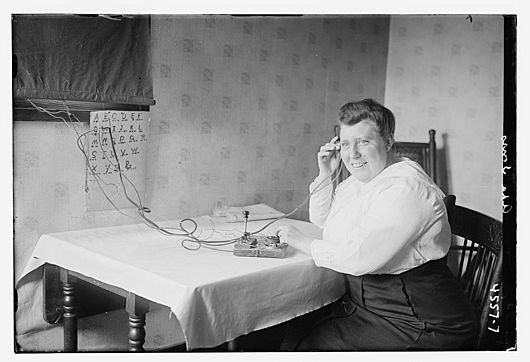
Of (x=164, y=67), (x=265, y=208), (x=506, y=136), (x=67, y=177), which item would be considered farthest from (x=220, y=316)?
(x=506, y=136)

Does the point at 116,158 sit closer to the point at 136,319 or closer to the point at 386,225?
the point at 136,319

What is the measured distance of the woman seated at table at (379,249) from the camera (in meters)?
1.62

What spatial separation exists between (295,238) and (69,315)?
0.56 m

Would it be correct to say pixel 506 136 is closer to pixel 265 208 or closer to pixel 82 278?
pixel 265 208

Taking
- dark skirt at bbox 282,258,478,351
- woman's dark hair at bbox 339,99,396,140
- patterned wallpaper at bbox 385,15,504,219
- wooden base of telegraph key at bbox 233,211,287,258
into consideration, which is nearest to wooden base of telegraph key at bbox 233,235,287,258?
wooden base of telegraph key at bbox 233,211,287,258

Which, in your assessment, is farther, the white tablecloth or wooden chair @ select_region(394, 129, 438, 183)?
wooden chair @ select_region(394, 129, 438, 183)

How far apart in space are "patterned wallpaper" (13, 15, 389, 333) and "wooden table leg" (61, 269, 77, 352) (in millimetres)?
57

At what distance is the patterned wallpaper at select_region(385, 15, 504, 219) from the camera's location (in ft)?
5.73

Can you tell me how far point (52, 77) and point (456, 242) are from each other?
997 mm

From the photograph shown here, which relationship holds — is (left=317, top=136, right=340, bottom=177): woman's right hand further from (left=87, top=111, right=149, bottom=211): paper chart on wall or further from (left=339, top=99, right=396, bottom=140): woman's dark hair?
(left=87, top=111, right=149, bottom=211): paper chart on wall

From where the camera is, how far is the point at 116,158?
5.59ft

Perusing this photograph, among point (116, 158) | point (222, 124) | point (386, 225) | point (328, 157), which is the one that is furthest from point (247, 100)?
point (386, 225)

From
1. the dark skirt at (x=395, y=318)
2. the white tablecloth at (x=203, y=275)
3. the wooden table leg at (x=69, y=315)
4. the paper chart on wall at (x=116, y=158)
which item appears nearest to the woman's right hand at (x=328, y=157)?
the white tablecloth at (x=203, y=275)

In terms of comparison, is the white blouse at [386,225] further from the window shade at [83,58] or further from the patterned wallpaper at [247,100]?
the window shade at [83,58]
